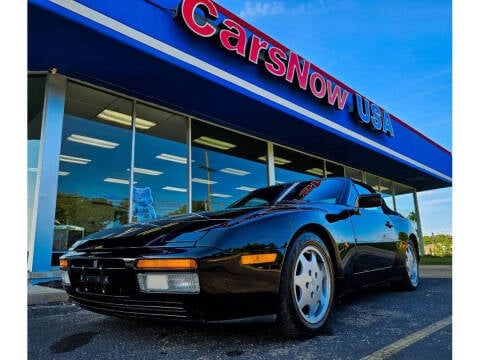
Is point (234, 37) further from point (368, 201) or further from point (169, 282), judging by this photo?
point (169, 282)

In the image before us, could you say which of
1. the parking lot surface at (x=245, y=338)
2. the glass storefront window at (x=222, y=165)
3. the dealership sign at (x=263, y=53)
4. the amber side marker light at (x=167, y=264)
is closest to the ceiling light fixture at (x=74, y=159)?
the glass storefront window at (x=222, y=165)

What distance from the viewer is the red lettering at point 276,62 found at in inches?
275

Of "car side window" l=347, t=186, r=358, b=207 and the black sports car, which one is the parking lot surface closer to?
the black sports car

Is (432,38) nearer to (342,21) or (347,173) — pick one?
(342,21)

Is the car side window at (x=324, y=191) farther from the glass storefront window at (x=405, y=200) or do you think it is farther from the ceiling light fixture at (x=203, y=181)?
the glass storefront window at (x=405, y=200)

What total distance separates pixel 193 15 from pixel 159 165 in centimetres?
310

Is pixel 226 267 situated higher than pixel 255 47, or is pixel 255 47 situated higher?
pixel 255 47

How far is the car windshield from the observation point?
3.12 metres

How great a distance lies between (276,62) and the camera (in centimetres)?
714

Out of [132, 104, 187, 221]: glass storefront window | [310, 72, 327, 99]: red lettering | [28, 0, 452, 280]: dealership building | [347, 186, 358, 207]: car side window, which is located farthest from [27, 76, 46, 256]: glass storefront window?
[310, 72, 327, 99]: red lettering

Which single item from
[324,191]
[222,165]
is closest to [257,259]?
[324,191]

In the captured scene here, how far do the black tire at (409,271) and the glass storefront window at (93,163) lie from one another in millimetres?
4648

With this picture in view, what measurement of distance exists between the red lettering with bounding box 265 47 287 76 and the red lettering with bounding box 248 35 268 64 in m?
0.25
